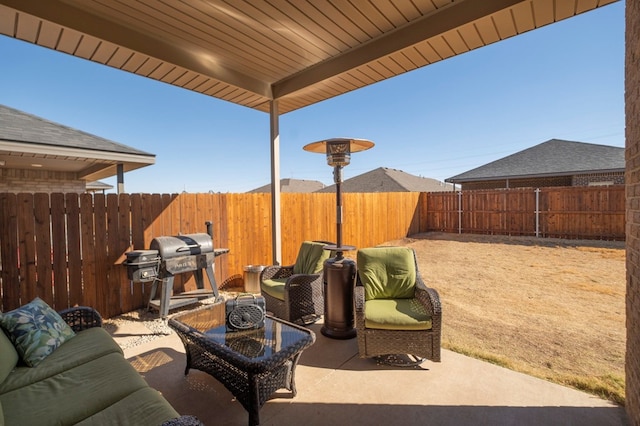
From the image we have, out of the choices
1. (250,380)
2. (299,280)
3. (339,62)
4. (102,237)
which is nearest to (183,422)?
(250,380)

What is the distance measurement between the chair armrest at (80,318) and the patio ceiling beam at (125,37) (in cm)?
237

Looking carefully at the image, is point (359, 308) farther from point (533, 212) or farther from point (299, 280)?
point (533, 212)

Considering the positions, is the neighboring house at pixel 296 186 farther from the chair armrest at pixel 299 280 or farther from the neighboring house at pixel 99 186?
the chair armrest at pixel 299 280

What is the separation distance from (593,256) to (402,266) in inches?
291

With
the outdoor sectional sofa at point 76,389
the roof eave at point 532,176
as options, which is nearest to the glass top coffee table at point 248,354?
the outdoor sectional sofa at point 76,389

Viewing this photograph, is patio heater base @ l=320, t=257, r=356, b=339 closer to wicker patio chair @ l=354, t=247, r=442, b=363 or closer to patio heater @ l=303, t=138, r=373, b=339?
patio heater @ l=303, t=138, r=373, b=339

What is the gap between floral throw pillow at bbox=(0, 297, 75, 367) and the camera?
6.04ft

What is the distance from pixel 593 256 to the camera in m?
7.35

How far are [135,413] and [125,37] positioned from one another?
123 inches

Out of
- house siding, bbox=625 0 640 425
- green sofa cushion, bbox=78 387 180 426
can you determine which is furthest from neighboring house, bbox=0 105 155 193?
house siding, bbox=625 0 640 425

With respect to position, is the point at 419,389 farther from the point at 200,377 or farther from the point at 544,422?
the point at 200,377

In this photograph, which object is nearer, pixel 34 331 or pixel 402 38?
pixel 34 331

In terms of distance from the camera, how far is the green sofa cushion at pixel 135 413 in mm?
1241

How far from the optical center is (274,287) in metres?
3.59
